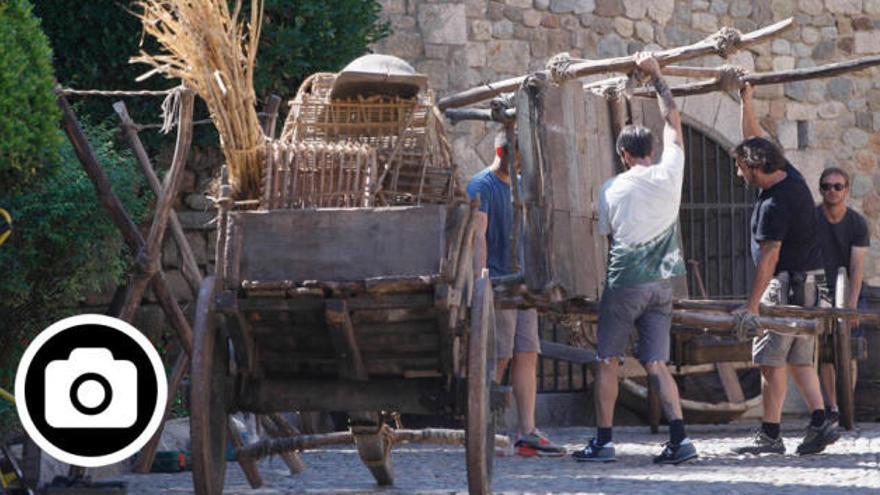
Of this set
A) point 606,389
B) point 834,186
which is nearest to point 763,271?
Result: point 606,389

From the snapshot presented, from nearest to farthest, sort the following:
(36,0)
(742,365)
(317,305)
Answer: (317,305) → (36,0) → (742,365)

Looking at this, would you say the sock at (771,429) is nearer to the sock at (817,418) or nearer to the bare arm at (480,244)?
the sock at (817,418)

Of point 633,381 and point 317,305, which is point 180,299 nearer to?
point 633,381

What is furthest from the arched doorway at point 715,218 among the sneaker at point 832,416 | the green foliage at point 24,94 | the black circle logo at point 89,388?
the black circle logo at point 89,388

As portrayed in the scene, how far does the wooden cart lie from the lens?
7.02 metres

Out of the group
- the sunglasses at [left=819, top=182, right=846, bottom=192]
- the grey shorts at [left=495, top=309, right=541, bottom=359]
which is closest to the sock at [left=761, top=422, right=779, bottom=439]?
the grey shorts at [left=495, top=309, right=541, bottom=359]

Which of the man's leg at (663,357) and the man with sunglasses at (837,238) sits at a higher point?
the man with sunglasses at (837,238)

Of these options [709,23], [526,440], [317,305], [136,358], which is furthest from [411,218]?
[709,23]

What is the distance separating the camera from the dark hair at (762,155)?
33.4 ft

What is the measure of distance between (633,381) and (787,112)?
378cm

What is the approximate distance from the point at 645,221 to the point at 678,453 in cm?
125

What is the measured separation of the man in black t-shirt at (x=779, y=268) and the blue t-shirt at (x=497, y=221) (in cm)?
138

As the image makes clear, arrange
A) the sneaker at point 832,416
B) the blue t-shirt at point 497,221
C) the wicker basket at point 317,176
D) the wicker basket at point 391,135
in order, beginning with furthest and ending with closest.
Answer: the sneaker at point 832,416 → the blue t-shirt at point 497,221 → the wicker basket at point 391,135 → the wicker basket at point 317,176

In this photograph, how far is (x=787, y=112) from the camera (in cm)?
1622
